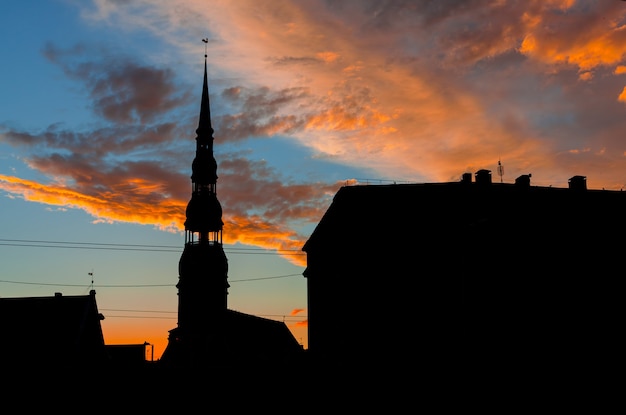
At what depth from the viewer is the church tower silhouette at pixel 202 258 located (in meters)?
61.1

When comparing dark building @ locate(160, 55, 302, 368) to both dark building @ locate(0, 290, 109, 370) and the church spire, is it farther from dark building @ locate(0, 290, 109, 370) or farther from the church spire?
dark building @ locate(0, 290, 109, 370)

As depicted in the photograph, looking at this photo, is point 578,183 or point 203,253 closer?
point 578,183

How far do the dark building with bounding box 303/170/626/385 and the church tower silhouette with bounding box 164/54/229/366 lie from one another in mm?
26410

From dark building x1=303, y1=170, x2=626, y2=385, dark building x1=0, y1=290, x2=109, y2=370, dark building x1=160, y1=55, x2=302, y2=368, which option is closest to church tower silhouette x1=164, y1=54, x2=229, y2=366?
dark building x1=160, y1=55, x2=302, y2=368

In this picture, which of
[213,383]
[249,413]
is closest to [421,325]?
[249,413]

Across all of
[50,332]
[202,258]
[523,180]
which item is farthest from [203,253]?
[523,180]

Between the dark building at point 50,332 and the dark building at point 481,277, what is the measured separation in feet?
61.7

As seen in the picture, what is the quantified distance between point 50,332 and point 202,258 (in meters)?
22.5

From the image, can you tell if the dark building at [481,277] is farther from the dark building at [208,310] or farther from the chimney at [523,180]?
the dark building at [208,310]

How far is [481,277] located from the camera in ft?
84.7

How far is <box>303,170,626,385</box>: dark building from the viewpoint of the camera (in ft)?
82.5

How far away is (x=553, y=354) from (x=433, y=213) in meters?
8.07

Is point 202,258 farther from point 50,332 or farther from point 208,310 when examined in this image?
point 50,332

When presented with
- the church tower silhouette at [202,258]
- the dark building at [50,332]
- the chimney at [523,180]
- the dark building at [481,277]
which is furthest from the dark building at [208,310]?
the chimney at [523,180]
